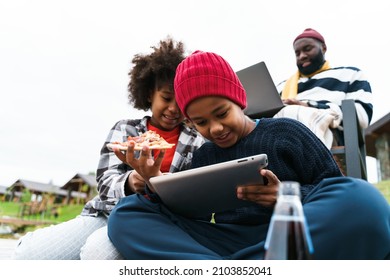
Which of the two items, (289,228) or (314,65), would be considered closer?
(289,228)

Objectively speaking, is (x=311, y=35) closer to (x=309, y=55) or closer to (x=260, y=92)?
(x=309, y=55)

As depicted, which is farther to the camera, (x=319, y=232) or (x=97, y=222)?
(x=97, y=222)

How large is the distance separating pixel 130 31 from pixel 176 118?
4.35 feet

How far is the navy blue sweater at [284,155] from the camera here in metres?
1.46

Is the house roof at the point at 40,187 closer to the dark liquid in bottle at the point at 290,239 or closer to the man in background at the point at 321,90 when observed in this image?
the man in background at the point at 321,90

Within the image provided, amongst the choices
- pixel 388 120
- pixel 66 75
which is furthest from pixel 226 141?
pixel 388 120

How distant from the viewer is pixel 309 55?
2.94 m

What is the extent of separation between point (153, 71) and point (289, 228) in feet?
5.51

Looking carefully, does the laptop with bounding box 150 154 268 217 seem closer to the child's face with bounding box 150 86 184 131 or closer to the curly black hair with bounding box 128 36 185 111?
the child's face with bounding box 150 86 184 131

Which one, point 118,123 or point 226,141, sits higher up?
point 118,123

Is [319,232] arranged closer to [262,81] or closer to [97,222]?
[97,222]

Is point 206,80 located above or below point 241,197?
above

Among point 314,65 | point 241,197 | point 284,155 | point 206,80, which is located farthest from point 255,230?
point 314,65

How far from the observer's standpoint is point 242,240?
4.79 feet
